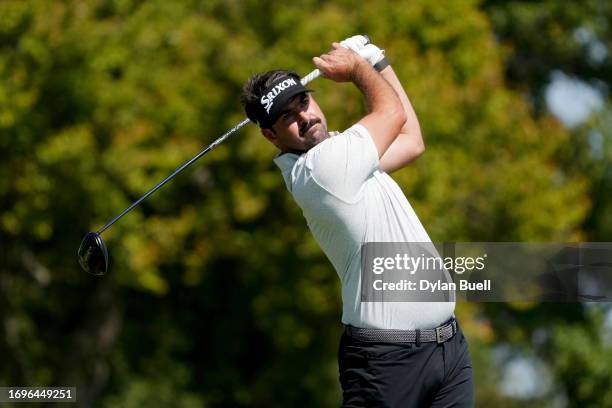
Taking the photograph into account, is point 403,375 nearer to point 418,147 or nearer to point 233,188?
point 418,147

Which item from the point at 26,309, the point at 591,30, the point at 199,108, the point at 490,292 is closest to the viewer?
the point at 490,292

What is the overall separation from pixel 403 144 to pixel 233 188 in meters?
14.2

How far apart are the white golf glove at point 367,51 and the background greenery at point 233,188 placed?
37.7ft

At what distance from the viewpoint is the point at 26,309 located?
23.9 m

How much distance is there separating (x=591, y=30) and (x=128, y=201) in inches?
456

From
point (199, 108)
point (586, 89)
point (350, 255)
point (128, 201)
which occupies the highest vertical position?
point (586, 89)

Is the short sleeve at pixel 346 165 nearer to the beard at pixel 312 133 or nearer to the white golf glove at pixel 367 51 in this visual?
the beard at pixel 312 133

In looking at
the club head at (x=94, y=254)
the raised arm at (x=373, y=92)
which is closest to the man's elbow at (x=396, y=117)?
the raised arm at (x=373, y=92)

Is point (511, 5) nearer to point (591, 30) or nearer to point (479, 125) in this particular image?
point (591, 30)

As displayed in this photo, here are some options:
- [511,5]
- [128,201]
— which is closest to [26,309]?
[128,201]

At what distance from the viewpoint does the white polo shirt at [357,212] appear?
5.54 meters

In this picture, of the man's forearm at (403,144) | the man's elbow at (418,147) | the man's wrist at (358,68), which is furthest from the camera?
the man's elbow at (418,147)

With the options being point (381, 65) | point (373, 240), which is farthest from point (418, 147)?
point (373, 240)

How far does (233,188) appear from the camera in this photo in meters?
20.5
